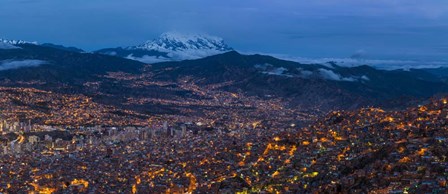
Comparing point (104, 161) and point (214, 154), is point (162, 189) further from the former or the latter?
point (104, 161)

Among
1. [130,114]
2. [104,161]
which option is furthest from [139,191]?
[130,114]

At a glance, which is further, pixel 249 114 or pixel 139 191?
pixel 249 114

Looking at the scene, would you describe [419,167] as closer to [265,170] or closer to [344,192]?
[344,192]

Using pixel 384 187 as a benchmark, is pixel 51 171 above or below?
below

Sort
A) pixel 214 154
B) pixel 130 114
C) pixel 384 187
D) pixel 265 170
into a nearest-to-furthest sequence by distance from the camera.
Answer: pixel 384 187 < pixel 265 170 < pixel 214 154 < pixel 130 114

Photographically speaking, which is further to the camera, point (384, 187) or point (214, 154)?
point (214, 154)

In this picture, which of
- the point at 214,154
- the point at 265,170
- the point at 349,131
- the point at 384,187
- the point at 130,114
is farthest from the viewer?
the point at 130,114

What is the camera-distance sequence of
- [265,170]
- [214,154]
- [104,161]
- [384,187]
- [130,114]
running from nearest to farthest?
[384,187] → [265,170] → [214,154] → [104,161] → [130,114]

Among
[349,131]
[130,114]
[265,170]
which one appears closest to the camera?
[265,170]

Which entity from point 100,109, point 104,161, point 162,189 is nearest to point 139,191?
point 162,189
